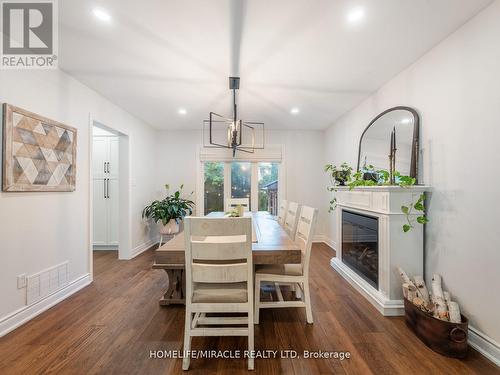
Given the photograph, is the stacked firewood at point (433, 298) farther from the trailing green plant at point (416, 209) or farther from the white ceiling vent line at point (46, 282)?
the white ceiling vent line at point (46, 282)

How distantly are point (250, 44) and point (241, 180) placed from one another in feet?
10.9

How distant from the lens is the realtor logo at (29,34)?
1.70 metres

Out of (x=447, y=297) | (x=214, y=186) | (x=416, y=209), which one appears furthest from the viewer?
(x=214, y=186)

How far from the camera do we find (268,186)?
528 cm

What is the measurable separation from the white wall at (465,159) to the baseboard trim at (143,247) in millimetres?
4059

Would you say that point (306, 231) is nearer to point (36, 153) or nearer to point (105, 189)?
point (36, 153)

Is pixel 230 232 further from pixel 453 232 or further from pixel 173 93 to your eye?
pixel 173 93

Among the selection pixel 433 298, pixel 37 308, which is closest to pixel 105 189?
pixel 37 308

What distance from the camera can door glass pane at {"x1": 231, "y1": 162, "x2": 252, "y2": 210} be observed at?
517 centimetres

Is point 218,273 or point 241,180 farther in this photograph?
point 241,180

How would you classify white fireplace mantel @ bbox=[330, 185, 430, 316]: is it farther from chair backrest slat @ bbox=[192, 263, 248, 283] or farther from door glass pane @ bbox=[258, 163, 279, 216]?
door glass pane @ bbox=[258, 163, 279, 216]

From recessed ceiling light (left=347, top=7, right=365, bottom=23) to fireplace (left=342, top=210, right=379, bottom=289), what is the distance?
1.80 m

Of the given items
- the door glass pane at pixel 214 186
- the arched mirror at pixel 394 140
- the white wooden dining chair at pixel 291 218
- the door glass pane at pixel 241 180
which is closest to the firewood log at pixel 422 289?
the arched mirror at pixel 394 140

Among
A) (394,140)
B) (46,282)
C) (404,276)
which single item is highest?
(394,140)
